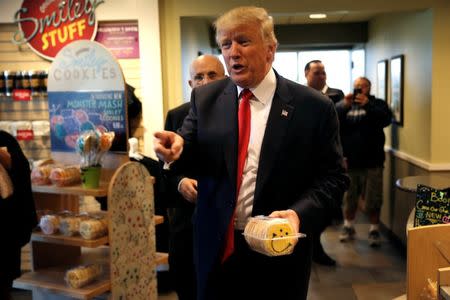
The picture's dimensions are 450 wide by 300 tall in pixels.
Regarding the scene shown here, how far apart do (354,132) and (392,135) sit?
3.19ft

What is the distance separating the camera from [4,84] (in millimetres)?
4227

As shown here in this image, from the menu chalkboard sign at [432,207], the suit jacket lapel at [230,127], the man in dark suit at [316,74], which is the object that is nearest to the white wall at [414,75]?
the man in dark suit at [316,74]

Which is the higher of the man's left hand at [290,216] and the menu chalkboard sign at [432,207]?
the man's left hand at [290,216]

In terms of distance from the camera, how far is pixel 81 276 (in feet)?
8.38

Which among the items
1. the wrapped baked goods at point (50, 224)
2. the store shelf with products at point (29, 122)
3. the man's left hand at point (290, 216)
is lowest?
the wrapped baked goods at point (50, 224)

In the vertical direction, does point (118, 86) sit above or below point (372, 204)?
above

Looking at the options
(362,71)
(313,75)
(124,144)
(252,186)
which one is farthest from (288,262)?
(362,71)

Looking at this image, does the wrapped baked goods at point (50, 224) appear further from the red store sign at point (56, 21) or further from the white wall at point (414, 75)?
the white wall at point (414, 75)

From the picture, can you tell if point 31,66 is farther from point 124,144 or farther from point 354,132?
point 354,132

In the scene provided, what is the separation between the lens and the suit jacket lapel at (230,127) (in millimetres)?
1624

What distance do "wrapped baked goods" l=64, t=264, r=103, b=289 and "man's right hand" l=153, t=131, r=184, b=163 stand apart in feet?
4.12

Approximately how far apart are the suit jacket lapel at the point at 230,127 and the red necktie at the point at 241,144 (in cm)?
2

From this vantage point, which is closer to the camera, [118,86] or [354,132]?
[118,86]

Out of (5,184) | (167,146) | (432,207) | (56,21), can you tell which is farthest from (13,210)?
(56,21)
